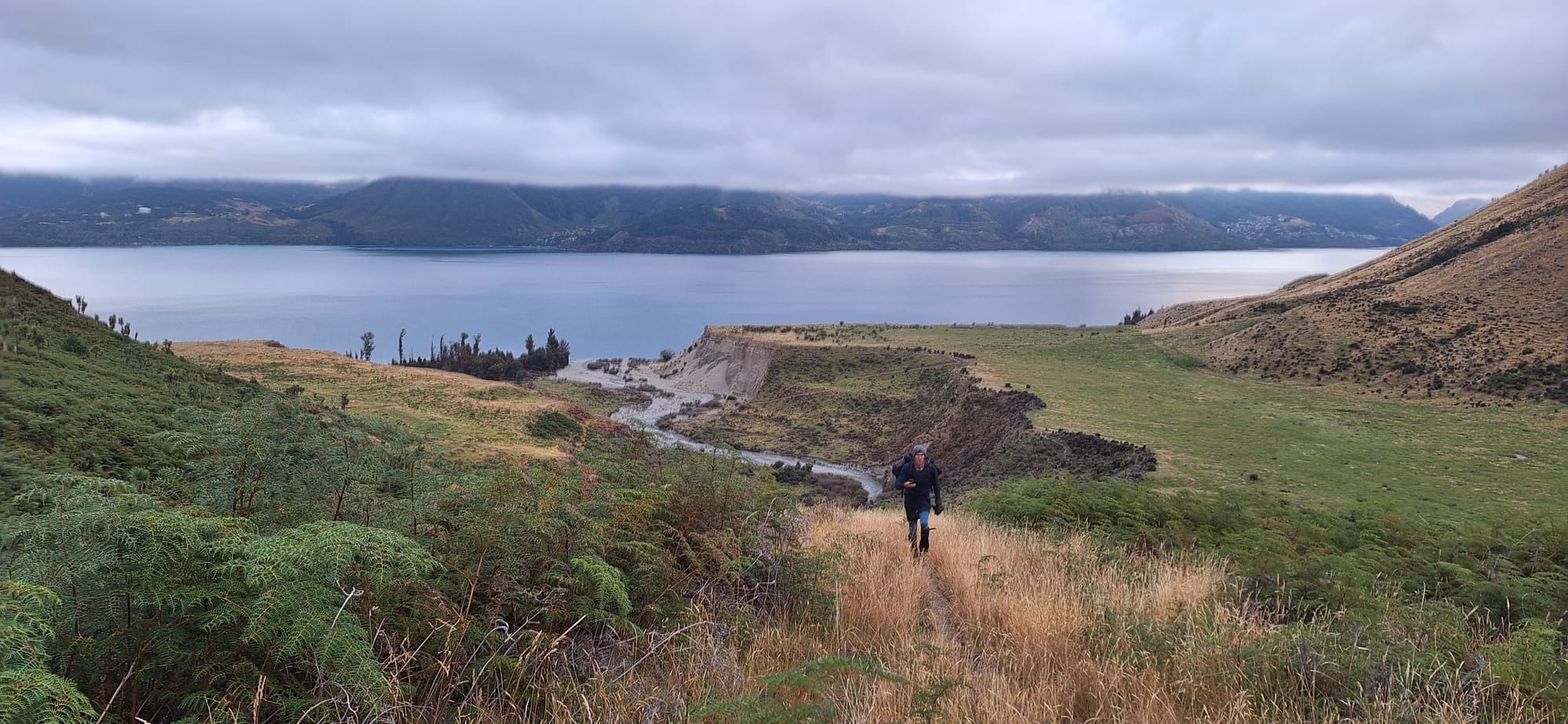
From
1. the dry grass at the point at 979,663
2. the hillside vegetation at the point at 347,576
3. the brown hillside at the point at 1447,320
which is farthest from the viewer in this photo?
the brown hillside at the point at 1447,320

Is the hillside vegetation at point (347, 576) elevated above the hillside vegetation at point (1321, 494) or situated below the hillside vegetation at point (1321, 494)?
above

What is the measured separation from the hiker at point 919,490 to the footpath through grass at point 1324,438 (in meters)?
11.2

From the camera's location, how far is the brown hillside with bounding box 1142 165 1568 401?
3509 centimetres

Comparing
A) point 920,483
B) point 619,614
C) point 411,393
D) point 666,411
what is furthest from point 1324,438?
point 666,411

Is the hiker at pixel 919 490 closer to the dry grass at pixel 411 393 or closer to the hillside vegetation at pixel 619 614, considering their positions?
the hillside vegetation at pixel 619 614

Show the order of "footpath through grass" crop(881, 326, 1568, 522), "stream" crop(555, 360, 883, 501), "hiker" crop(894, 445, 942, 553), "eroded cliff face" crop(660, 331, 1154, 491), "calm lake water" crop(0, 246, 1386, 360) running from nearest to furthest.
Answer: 1. "hiker" crop(894, 445, 942, 553)
2. "footpath through grass" crop(881, 326, 1568, 522)
3. "eroded cliff face" crop(660, 331, 1154, 491)
4. "stream" crop(555, 360, 883, 501)
5. "calm lake water" crop(0, 246, 1386, 360)

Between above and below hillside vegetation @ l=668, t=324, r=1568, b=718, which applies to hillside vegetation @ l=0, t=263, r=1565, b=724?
above

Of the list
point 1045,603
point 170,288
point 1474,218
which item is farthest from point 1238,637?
point 170,288

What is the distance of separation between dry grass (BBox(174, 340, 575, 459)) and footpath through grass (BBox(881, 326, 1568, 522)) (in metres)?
22.5

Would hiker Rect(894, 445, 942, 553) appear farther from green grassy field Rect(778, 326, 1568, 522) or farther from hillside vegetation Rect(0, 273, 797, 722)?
green grassy field Rect(778, 326, 1568, 522)

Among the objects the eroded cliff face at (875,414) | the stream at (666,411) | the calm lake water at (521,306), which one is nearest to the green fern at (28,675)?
the stream at (666,411)

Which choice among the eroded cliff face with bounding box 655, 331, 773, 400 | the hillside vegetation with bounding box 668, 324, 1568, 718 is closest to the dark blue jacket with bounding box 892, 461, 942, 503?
the hillside vegetation with bounding box 668, 324, 1568, 718

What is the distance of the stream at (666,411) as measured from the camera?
38.7 meters

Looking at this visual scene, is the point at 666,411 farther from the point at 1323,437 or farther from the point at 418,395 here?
the point at 1323,437
